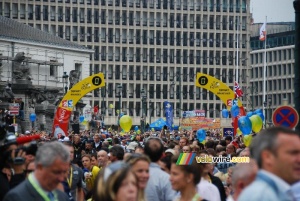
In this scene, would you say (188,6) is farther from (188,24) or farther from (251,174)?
(251,174)

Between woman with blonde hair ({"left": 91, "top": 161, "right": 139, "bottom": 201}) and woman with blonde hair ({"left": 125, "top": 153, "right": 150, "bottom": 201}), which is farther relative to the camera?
woman with blonde hair ({"left": 125, "top": 153, "right": 150, "bottom": 201})

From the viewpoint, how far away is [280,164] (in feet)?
24.7

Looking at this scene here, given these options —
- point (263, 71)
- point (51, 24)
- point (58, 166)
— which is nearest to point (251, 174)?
point (58, 166)

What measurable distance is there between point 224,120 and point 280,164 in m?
150

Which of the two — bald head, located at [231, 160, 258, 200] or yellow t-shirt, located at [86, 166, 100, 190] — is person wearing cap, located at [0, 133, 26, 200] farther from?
yellow t-shirt, located at [86, 166, 100, 190]

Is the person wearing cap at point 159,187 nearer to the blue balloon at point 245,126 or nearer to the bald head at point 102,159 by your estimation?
the bald head at point 102,159

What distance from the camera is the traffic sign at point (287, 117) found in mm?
20400

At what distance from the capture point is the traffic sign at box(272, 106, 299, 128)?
803 inches

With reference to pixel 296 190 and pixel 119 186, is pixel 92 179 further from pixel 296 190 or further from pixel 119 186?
pixel 296 190

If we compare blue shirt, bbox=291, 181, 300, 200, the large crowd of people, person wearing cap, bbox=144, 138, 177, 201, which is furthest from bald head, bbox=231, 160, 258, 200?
person wearing cap, bbox=144, 138, 177, 201

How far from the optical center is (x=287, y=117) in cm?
2061

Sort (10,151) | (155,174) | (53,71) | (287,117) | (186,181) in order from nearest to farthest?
(186,181) → (10,151) → (155,174) → (287,117) → (53,71)

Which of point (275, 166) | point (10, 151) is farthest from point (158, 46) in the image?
point (275, 166)

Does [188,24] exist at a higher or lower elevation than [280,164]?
higher
